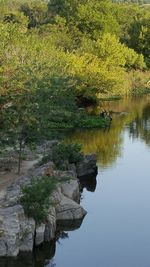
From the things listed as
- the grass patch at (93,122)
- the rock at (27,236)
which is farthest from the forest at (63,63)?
the rock at (27,236)

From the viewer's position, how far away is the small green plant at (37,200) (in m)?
18.7

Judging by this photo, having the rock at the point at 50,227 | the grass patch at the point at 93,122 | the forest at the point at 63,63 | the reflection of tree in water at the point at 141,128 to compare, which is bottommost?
the reflection of tree in water at the point at 141,128

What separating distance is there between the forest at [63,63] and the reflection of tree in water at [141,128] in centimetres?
441

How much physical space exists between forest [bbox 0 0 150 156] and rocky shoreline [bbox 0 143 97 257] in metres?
2.80

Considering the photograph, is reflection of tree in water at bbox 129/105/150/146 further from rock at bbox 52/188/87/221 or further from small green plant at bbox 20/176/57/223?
small green plant at bbox 20/176/57/223

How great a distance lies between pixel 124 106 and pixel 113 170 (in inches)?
1010

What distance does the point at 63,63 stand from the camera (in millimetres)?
48094

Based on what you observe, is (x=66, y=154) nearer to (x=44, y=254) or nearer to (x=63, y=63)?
(x=44, y=254)

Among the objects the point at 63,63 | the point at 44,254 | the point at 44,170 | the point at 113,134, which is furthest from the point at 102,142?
the point at 44,254

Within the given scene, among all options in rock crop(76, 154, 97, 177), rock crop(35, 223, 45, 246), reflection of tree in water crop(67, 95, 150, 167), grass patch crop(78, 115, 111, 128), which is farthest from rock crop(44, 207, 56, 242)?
grass patch crop(78, 115, 111, 128)

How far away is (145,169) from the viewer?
100 feet

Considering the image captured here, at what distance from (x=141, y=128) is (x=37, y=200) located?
25.9m

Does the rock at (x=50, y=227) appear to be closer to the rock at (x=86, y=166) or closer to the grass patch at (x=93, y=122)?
the rock at (x=86, y=166)

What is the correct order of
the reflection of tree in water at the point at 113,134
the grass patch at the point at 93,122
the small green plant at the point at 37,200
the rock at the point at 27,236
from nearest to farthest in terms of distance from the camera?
the rock at the point at 27,236, the small green plant at the point at 37,200, the reflection of tree in water at the point at 113,134, the grass patch at the point at 93,122
